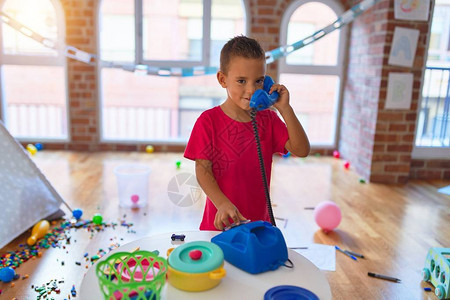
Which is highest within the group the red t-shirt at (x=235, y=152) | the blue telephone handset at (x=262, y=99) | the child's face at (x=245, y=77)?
the child's face at (x=245, y=77)

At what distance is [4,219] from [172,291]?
164 cm

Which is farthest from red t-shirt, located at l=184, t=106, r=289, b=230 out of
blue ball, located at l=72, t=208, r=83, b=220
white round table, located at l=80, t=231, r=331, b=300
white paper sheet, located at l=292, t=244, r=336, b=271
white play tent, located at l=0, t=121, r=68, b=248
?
blue ball, located at l=72, t=208, r=83, b=220

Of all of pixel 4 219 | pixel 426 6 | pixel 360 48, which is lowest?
pixel 4 219

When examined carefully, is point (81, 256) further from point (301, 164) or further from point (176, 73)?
point (301, 164)

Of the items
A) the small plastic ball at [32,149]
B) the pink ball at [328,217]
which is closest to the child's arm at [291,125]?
the pink ball at [328,217]

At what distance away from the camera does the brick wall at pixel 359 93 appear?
134 inches

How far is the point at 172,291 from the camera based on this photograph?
78 centimetres

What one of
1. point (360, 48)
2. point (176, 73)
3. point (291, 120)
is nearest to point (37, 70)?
point (176, 73)

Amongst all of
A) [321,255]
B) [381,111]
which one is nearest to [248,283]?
[321,255]

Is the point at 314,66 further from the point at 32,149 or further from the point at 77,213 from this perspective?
the point at 32,149

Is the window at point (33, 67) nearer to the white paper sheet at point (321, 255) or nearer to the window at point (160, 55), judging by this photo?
the window at point (160, 55)

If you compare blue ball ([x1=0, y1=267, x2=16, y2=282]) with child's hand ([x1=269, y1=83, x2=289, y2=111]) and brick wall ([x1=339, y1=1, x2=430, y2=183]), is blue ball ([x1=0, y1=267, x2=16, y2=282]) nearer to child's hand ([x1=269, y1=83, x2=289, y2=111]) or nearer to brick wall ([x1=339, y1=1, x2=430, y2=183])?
child's hand ([x1=269, y1=83, x2=289, y2=111])

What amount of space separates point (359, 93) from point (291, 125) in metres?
3.04

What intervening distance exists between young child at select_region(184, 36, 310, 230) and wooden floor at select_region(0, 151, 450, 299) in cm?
26
